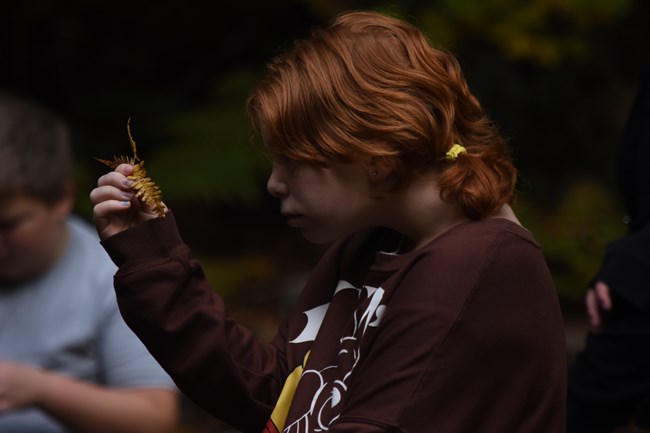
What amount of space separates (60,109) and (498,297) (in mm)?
Answer: 5833

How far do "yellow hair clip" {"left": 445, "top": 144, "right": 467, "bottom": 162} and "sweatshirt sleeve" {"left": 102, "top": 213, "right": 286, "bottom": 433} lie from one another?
0.46 m

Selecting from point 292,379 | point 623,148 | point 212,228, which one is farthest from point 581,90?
point 292,379

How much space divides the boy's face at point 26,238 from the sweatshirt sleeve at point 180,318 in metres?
0.88

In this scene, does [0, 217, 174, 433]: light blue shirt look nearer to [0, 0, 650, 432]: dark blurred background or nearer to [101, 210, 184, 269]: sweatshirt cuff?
[101, 210, 184, 269]: sweatshirt cuff

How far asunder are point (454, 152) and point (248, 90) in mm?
4536

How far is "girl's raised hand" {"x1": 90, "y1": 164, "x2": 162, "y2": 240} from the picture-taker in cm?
172

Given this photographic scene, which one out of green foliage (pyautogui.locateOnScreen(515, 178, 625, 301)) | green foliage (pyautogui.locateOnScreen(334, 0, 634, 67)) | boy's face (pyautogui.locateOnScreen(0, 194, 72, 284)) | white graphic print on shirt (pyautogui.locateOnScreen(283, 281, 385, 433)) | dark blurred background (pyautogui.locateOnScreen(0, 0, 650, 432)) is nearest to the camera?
white graphic print on shirt (pyautogui.locateOnScreen(283, 281, 385, 433))

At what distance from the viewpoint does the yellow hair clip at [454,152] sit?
167cm

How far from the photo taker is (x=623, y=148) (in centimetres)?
300

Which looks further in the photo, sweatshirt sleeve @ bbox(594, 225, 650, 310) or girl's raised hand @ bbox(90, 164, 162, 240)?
sweatshirt sleeve @ bbox(594, 225, 650, 310)

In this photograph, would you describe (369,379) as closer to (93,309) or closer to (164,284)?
(164,284)

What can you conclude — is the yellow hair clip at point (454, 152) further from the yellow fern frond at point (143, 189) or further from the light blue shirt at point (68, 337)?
the light blue shirt at point (68, 337)

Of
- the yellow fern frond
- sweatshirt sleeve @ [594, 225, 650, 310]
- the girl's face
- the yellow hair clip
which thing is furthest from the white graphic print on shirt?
sweatshirt sleeve @ [594, 225, 650, 310]

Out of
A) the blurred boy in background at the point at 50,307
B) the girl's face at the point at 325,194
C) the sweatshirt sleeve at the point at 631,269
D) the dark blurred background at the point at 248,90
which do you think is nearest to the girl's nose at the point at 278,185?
the girl's face at the point at 325,194
